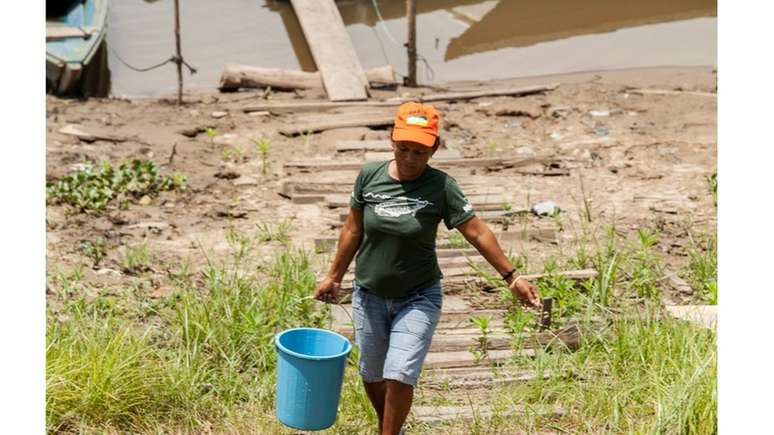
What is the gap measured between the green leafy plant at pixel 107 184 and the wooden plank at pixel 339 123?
1.78 m

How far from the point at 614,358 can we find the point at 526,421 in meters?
0.79

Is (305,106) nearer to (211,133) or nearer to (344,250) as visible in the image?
(211,133)

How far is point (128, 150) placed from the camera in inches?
390

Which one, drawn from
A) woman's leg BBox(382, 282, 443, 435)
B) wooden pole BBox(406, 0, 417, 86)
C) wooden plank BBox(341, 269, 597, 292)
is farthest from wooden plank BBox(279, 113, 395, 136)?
woman's leg BBox(382, 282, 443, 435)

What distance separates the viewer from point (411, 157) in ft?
13.9

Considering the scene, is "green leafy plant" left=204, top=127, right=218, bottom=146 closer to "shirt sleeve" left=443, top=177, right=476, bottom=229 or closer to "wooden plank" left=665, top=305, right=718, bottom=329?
"wooden plank" left=665, top=305, right=718, bottom=329

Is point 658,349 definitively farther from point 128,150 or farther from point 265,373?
point 128,150

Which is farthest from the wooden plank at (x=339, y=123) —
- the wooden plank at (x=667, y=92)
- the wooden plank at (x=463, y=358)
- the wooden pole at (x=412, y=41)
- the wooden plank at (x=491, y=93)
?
the wooden plank at (x=463, y=358)

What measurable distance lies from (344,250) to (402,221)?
0.41 metres

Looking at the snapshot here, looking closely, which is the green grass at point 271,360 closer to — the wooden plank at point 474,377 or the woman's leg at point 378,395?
the wooden plank at point 474,377

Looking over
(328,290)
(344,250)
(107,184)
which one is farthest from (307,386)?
(107,184)

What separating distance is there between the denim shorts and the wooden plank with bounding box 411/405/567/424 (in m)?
0.53

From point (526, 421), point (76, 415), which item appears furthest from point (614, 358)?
point (76, 415)

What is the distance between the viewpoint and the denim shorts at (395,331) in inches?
171
